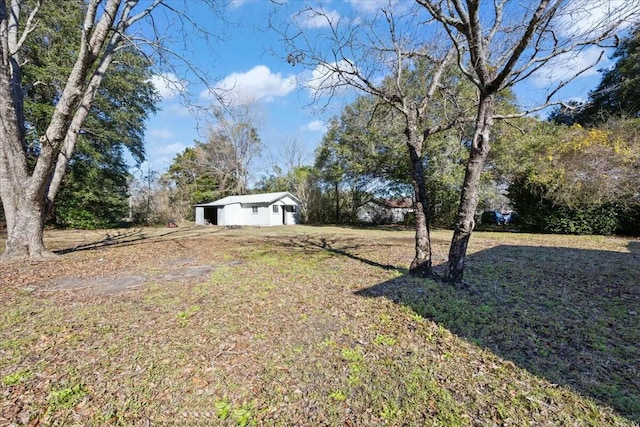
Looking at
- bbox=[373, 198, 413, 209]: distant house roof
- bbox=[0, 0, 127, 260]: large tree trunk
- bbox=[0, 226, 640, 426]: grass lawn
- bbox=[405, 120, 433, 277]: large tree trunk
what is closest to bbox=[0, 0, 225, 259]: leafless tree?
bbox=[0, 0, 127, 260]: large tree trunk

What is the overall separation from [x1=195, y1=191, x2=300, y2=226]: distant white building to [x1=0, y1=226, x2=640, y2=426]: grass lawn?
17108 mm

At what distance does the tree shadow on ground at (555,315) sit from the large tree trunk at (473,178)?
0.63 metres

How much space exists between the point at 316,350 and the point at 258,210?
68.2 ft

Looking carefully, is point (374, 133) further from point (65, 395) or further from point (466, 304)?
point (65, 395)

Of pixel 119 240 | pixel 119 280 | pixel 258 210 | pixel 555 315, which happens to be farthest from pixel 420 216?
pixel 258 210

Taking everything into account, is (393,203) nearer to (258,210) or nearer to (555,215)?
(258,210)

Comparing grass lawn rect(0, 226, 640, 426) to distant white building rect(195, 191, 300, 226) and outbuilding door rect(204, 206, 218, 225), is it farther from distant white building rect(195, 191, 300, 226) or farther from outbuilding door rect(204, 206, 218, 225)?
outbuilding door rect(204, 206, 218, 225)

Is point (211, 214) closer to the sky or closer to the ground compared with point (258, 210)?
closer to the ground

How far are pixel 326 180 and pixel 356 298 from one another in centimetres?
2018

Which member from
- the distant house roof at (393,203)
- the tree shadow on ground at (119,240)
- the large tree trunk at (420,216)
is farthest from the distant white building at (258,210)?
the large tree trunk at (420,216)

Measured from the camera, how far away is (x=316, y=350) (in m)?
2.68

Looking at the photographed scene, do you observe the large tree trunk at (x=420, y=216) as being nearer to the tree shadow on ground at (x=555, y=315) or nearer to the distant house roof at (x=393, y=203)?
the tree shadow on ground at (x=555, y=315)

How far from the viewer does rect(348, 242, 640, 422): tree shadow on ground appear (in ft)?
7.59

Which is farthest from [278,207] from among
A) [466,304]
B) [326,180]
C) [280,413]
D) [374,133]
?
[280,413]
